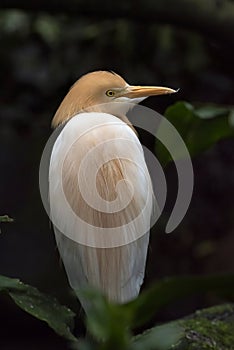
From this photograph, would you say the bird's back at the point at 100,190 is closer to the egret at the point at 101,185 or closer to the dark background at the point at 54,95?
the egret at the point at 101,185

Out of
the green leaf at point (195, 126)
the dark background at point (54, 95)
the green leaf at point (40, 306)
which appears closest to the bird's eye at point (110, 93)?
the green leaf at point (195, 126)

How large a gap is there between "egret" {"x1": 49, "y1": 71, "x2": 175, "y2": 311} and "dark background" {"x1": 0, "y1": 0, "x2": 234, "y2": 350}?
1.14 m

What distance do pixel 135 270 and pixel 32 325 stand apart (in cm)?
139

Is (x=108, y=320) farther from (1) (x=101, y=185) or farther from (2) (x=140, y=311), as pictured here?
(1) (x=101, y=185)

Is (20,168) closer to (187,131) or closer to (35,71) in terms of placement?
(35,71)

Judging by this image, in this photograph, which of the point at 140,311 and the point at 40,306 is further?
the point at 40,306

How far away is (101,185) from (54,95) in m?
1.41

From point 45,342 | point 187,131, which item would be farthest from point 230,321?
point 45,342

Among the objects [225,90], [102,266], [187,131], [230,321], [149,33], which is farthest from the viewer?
[225,90]

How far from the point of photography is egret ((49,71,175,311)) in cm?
91

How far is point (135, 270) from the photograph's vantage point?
3.20ft

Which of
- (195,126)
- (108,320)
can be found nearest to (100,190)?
(195,126)

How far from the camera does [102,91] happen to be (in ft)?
3.09

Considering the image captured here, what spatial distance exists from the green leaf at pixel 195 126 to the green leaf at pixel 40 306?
26 centimetres
